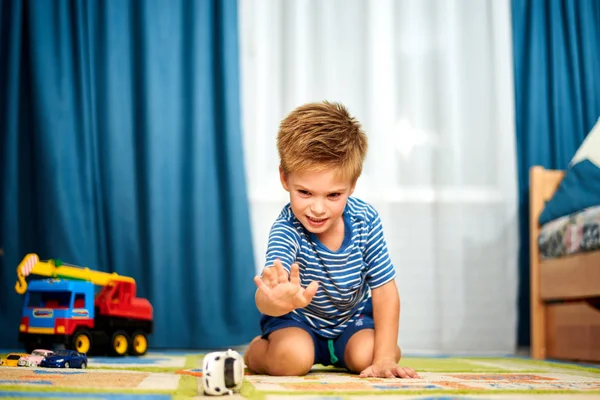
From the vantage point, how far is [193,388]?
111 cm

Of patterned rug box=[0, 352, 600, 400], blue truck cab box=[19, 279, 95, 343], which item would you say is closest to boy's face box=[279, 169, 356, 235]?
patterned rug box=[0, 352, 600, 400]

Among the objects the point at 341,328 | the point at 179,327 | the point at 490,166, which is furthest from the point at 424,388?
the point at 490,166

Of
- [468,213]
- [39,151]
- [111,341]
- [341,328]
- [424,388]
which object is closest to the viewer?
[424,388]

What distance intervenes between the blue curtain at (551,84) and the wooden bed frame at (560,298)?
0.80 feet

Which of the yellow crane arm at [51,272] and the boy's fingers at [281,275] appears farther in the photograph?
the yellow crane arm at [51,272]

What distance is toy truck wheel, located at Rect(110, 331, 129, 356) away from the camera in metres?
2.06

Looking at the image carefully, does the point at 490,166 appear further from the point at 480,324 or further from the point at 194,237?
the point at 194,237

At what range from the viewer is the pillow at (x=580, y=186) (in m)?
2.30

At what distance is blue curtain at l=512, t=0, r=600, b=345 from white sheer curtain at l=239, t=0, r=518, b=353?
6 cm

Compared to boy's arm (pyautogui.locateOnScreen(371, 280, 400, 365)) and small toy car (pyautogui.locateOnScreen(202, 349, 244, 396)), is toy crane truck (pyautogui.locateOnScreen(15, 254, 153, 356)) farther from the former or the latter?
small toy car (pyautogui.locateOnScreen(202, 349, 244, 396))

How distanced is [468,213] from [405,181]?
0.92 feet

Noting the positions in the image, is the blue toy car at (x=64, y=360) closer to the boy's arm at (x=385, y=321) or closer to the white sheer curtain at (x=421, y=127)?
the boy's arm at (x=385, y=321)

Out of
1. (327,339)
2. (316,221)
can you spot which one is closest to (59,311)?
(327,339)

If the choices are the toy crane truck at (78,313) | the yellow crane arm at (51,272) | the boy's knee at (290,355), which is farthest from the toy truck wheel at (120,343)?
the boy's knee at (290,355)
